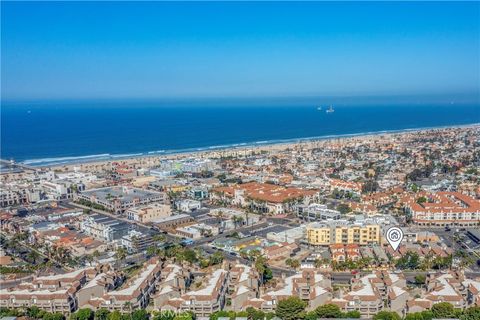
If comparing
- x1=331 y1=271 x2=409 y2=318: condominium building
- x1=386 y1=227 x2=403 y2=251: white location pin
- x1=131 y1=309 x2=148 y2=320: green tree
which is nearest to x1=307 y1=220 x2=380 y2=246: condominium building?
x1=386 y1=227 x2=403 y2=251: white location pin

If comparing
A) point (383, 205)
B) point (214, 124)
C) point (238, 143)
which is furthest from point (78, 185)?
point (214, 124)

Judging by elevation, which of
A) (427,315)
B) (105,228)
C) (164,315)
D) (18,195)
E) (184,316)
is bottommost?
(427,315)

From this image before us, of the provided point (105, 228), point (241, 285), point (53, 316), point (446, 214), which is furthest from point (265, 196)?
point (53, 316)

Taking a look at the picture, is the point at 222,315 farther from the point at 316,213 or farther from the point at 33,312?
the point at 316,213

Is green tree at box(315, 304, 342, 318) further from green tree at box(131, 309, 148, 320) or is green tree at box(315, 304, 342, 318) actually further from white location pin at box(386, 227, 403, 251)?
white location pin at box(386, 227, 403, 251)

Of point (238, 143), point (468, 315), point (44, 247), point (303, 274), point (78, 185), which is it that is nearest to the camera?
point (468, 315)

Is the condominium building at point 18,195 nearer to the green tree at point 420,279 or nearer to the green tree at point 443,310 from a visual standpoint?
the green tree at point 420,279

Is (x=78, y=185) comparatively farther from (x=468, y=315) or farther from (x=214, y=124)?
(x=214, y=124)

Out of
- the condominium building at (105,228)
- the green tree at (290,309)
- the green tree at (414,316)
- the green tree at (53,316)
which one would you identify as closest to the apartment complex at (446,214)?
the green tree at (414,316)
